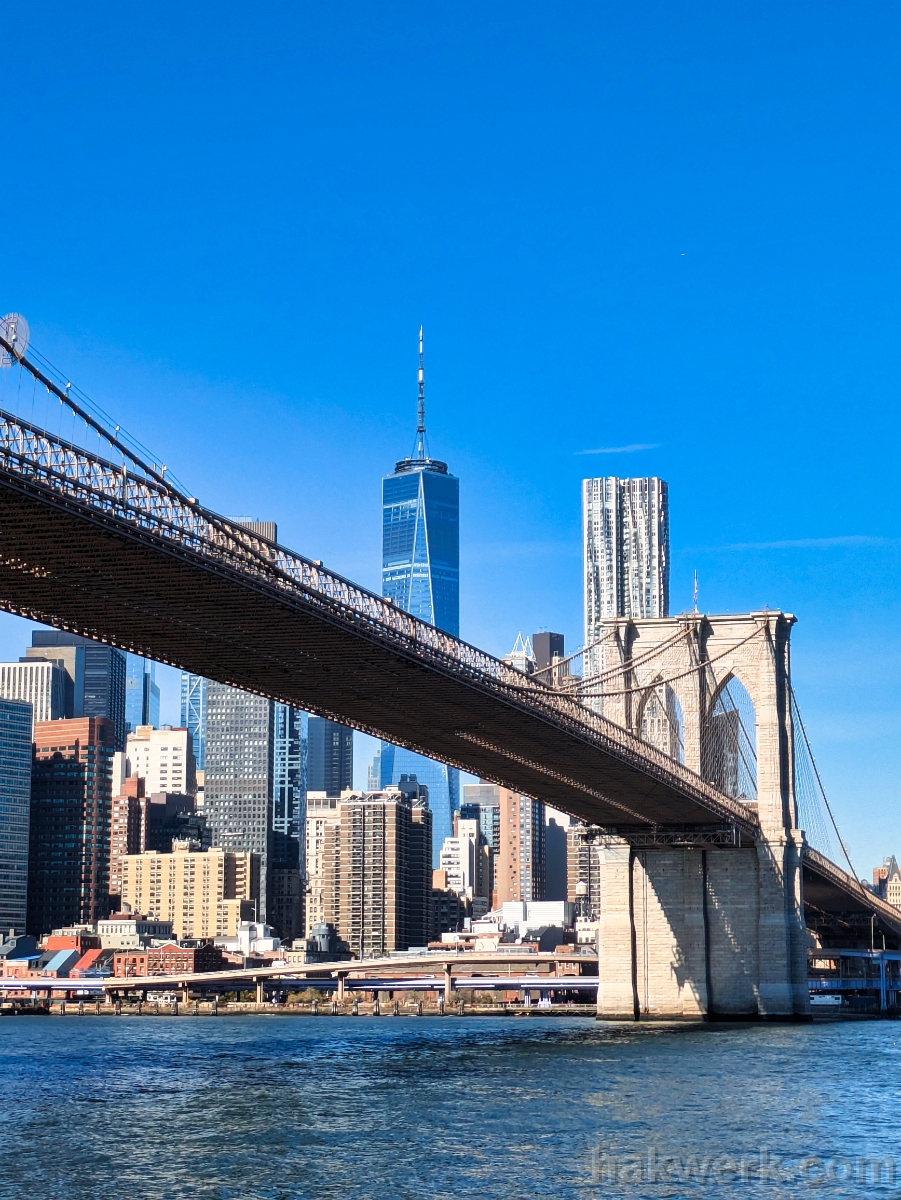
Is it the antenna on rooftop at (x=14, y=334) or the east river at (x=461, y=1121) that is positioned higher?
the antenna on rooftop at (x=14, y=334)

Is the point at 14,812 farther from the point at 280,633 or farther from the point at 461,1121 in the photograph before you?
the point at 461,1121

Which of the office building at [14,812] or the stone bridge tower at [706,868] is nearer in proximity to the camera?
the stone bridge tower at [706,868]

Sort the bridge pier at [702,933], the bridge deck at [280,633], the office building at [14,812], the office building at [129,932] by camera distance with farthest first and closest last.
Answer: the office building at [14,812], the office building at [129,932], the bridge pier at [702,933], the bridge deck at [280,633]

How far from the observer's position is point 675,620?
75875 millimetres

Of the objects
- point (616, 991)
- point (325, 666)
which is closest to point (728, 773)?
point (616, 991)

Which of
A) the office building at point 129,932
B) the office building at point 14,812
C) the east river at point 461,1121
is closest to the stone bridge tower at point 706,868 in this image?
the east river at point 461,1121

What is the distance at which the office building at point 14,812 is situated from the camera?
7490 inches

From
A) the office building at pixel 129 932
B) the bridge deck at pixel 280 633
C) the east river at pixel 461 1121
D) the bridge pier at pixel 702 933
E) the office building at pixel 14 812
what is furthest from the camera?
the office building at pixel 14 812

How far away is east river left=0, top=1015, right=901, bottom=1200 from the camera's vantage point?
29047 millimetres

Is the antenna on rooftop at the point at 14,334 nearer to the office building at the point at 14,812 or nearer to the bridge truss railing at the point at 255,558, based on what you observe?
the bridge truss railing at the point at 255,558

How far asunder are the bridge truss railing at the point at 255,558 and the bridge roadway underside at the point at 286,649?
0.57ft

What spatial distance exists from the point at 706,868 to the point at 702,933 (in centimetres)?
260

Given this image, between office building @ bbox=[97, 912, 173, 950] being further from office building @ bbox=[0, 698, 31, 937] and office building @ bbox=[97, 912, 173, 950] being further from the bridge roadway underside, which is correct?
the bridge roadway underside

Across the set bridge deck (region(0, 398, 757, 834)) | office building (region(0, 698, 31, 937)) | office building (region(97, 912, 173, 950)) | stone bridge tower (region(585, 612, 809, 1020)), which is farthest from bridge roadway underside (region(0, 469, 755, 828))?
office building (region(0, 698, 31, 937))
